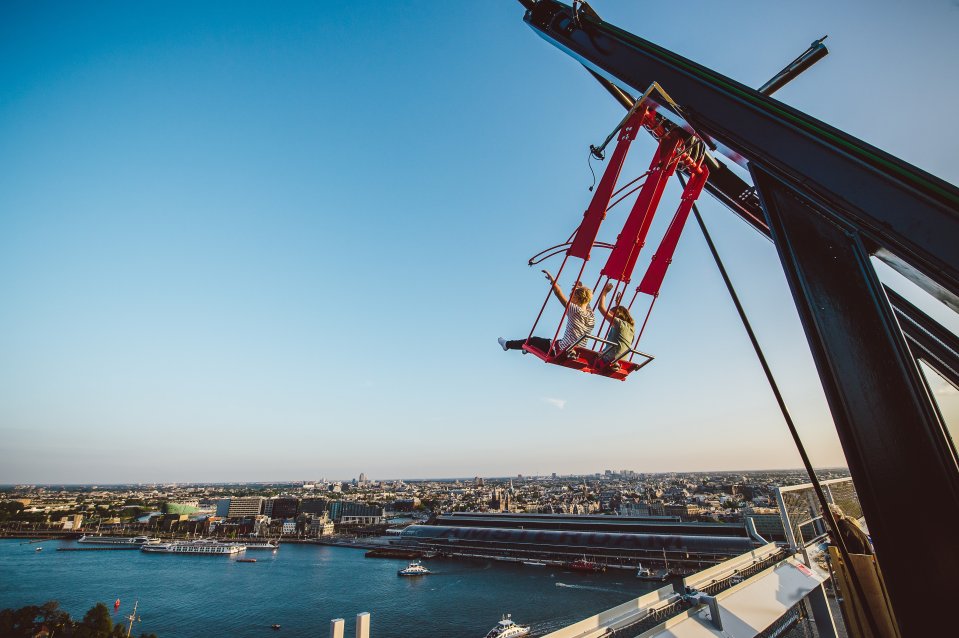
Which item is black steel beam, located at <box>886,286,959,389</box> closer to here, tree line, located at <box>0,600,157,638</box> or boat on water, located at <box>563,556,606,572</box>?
tree line, located at <box>0,600,157,638</box>

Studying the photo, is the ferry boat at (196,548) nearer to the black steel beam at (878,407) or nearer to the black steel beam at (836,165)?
the black steel beam at (878,407)

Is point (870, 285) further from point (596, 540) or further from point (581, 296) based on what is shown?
point (596, 540)

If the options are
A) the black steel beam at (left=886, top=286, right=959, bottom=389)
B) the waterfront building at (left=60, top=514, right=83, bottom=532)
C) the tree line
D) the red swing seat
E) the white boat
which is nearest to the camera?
the black steel beam at (left=886, top=286, right=959, bottom=389)

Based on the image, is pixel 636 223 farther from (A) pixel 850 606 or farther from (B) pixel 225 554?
(B) pixel 225 554

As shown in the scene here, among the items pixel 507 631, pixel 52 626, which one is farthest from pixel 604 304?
pixel 52 626

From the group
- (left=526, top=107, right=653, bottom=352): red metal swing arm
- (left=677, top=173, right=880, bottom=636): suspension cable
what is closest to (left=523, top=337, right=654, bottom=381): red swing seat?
(left=526, top=107, right=653, bottom=352): red metal swing arm

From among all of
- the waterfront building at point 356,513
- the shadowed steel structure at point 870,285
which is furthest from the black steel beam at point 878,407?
the waterfront building at point 356,513
